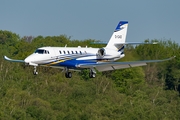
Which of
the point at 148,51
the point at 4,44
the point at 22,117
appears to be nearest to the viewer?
the point at 148,51

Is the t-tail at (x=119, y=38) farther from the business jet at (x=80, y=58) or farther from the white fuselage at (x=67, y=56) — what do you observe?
the white fuselage at (x=67, y=56)

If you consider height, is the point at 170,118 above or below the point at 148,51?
below

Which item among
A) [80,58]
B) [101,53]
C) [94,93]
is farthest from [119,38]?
[94,93]

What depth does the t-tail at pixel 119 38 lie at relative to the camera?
79.4 meters

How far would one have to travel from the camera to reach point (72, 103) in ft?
406

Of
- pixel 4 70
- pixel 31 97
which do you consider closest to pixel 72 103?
pixel 31 97

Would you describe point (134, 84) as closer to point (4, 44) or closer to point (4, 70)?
point (4, 70)

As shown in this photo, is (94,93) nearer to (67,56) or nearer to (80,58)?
(80,58)

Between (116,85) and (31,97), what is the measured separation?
1470 cm

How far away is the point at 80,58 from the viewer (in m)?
74.4

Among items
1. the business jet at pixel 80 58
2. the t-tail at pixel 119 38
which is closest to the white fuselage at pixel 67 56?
the business jet at pixel 80 58

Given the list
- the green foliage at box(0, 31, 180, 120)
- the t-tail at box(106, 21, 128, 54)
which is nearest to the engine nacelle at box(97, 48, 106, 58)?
the t-tail at box(106, 21, 128, 54)

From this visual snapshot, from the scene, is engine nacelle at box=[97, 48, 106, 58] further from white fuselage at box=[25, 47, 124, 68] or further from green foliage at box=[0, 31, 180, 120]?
green foliage at box=[0, 31, 180, 120]

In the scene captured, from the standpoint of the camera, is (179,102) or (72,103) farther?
(179,102)
